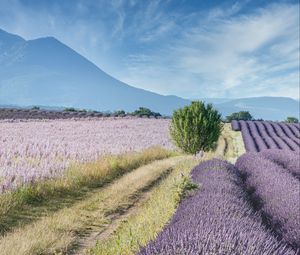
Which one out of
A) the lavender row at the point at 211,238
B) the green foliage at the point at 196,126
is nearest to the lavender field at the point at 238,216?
the lavender row at the point at 211,238

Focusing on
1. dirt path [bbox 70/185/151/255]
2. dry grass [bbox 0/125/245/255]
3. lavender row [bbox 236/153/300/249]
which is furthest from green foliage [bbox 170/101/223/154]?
dirt path [bbox 70/185/151/255]

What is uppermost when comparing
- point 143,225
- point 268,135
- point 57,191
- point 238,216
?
point 238,216

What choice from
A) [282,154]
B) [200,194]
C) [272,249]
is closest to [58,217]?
[200,194]

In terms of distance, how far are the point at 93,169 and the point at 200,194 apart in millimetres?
5235

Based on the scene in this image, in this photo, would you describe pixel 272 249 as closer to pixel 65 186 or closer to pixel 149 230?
pixel 149 230

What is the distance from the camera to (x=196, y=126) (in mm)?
21328

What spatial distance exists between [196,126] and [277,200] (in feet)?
43.7

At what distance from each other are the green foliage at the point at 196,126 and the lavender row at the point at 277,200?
29.0ft

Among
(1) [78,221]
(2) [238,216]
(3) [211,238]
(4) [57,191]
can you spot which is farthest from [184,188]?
(3) [211,238]

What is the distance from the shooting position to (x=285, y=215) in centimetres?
709

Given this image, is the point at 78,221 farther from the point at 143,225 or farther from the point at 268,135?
the point at 268,135

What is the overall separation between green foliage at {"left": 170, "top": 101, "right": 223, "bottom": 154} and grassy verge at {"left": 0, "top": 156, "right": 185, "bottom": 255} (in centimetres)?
855

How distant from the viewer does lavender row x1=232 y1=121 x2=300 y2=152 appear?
29.7 metres

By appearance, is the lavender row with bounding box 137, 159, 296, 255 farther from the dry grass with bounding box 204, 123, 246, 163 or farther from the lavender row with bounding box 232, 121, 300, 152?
the lavender row with bounding box 232, 121, 300, 152
